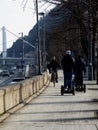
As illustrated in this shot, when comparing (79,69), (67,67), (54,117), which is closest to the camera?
(54,117)

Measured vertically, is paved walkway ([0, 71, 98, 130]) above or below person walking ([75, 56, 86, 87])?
below

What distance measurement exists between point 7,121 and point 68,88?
11.4 metres

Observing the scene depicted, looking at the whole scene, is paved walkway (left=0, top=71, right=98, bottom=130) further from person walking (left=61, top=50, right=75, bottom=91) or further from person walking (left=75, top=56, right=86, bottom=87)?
person walking (left=75, top=56, right=86, bottom=87)

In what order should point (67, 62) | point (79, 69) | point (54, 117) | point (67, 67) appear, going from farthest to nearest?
1. point (79, 69)
2. point (67, 67)
3. point (67, 62)
4. point (54, 117)

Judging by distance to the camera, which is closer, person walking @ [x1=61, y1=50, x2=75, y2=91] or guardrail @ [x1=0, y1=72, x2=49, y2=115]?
guardrail @ [x1=0, y1=72, x2=49, y2=115]

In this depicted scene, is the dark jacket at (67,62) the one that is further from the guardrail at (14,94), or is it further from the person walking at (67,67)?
the guardrail at (14,94)

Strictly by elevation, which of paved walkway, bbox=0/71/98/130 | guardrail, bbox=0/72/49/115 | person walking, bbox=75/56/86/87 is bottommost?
paved walkway, bbox=0/71/98/130

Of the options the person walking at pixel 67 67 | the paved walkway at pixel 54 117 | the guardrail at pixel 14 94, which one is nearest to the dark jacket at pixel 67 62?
the person walking at pixel 67 67

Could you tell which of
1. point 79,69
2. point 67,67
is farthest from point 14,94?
point 79,69

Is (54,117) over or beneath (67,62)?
beneath

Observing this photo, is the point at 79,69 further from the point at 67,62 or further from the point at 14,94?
the point at 14,94

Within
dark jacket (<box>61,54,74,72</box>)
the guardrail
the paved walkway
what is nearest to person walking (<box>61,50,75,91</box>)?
dark jacket (<box>61,54,74,72</box>)

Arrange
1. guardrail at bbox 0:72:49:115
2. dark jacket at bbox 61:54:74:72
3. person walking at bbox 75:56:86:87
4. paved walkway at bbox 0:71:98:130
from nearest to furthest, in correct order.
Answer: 1. paved walkway at bbox 0:71:98:130
2. guardrail at bbox 0:72:49:115
3. dark jacket at bbox 61:54:74:72
4. person walking at bbox 75:56:86:87

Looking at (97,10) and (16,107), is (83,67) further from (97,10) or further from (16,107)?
(97,10)
